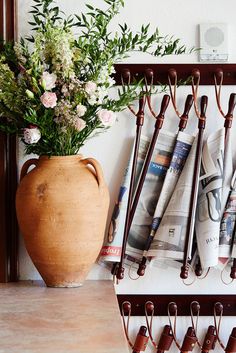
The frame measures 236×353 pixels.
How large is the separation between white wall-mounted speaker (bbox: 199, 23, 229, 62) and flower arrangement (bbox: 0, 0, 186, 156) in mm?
152

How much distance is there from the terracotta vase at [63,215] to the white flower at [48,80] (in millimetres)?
217

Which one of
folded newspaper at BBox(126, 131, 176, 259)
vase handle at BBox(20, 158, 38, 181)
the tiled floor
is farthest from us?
folded newspaper at BBox(126, 131, 176, 259)

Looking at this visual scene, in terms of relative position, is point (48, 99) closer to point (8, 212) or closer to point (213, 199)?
point (8, 212)

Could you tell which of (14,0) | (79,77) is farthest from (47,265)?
(14,0)

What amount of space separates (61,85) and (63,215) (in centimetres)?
36

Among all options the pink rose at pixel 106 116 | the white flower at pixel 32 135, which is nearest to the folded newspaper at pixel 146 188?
the pink rose at pixel 106 116

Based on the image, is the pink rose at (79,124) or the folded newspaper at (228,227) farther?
the folded newspaper at (228,227)

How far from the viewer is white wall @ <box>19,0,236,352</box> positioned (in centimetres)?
196

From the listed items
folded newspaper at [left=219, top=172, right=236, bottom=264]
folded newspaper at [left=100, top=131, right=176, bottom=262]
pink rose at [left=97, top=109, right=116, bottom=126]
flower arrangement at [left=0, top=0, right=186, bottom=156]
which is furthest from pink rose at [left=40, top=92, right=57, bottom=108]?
folded newspaper at [left=219, top=172, right=236, bottom=264]

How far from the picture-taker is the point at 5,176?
1945 mm

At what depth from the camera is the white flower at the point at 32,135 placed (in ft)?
5.51

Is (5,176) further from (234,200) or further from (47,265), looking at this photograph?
(234,200)

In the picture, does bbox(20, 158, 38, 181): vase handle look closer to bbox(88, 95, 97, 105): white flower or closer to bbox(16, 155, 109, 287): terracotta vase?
bbox(16, 155, 109, 287): terracotta vase

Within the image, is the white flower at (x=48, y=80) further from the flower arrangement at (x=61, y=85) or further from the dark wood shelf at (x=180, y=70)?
the dark wood shelf at (x=180, y=70)
